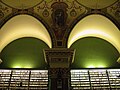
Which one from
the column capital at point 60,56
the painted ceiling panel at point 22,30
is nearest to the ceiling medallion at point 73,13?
the painted ceiling panel at point 22,30

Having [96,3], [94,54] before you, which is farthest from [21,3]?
[94,54]

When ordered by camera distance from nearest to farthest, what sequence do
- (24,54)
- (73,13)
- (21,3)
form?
(21,3), (73,13), (24,54)

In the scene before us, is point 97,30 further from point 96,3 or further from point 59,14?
point 59,14

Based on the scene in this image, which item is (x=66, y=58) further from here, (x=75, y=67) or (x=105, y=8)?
(x=105, y=8)

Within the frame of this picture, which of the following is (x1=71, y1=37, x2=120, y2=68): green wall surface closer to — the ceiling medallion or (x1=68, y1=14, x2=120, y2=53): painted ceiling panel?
(x1=68, y1=14, x2=120, y2=53): painted ceiling panel

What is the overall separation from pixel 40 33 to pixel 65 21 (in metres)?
1.33

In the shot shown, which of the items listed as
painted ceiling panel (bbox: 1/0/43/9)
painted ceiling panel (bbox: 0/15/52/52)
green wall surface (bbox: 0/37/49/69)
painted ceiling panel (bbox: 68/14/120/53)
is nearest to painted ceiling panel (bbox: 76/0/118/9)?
painted ceiling panel (bbox: 68/14/120/53)

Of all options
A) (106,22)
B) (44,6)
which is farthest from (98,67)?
(44,6)

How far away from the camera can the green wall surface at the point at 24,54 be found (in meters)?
8.77

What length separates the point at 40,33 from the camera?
8.59 meters

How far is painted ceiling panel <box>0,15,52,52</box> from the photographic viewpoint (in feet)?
25.8

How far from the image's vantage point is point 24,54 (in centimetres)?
895

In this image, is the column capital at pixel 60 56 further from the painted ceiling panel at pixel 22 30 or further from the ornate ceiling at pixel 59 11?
the painted ceiling panel at pixel 22 30

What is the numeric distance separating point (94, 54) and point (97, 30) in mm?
974
